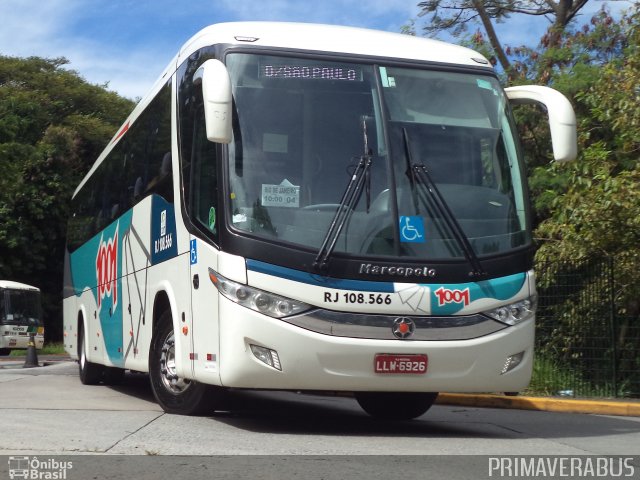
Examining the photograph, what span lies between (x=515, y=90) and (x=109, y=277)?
21.0ft

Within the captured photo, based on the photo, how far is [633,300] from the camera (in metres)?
14.3

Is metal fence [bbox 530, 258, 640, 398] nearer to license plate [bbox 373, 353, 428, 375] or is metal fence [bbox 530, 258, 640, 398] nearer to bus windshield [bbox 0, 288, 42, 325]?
license plate [bbox 373, 353, 428, 375]

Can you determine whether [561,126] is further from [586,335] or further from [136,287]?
[586,335]

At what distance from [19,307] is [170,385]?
3212cm

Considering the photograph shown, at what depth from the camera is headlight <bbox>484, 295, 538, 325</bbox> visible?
28.0 feet

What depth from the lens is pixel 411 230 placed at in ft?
27.7

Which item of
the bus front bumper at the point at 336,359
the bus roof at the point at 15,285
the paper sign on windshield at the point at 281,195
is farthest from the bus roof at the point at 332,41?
the bus roof at the point at 15,285

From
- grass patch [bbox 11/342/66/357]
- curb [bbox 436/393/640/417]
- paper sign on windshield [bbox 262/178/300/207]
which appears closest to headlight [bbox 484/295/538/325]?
paper sign on windshield [bbox 262/178/300/207]

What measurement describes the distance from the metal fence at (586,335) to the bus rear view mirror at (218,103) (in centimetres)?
768

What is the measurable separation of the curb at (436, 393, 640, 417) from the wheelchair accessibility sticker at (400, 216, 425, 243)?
5.12m

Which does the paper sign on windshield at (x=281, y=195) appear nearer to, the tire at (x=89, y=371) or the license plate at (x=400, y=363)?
the license plate at (x=400, y=363)

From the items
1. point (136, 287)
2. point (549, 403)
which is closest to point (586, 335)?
point (549, 403)

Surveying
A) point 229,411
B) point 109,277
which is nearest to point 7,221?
point 109,277

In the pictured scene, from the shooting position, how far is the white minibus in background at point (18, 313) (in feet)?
131
